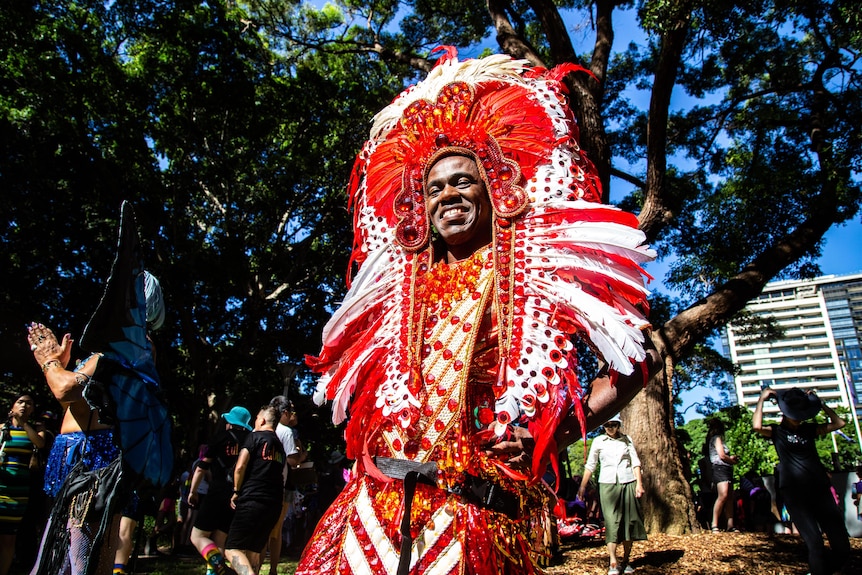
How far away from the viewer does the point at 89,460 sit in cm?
374

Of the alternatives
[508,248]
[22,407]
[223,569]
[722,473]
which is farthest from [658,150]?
[22,407]

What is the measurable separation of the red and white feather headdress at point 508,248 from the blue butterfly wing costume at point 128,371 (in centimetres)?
83

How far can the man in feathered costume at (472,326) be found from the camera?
5.53 ft

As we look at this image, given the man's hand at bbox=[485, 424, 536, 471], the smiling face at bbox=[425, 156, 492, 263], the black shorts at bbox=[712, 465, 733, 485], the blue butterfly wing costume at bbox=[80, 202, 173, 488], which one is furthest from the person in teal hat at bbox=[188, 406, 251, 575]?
the black shorts at bbox=[712, 465, 733, 485]

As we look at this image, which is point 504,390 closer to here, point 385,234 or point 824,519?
point 385,234

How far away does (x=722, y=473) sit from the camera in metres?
9.52

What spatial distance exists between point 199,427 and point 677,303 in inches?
571

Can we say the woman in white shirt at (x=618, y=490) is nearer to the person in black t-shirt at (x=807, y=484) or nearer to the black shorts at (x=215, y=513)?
the person in black t-shirt at (x=807, y=484)

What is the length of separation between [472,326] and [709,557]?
6.41 m

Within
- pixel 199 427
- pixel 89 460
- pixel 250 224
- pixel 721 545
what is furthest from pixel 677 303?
pixel 89 460

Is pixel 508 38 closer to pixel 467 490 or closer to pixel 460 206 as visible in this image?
pixel 460 206

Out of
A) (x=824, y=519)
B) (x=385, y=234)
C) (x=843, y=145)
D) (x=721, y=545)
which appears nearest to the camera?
(x=385, y=234)

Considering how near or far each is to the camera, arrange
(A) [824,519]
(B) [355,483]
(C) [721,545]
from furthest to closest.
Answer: (C) [721,545] < (A) [824,519] < (B) [355,483]

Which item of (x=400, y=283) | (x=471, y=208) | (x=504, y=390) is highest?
Answer: (x=471, y=208)
